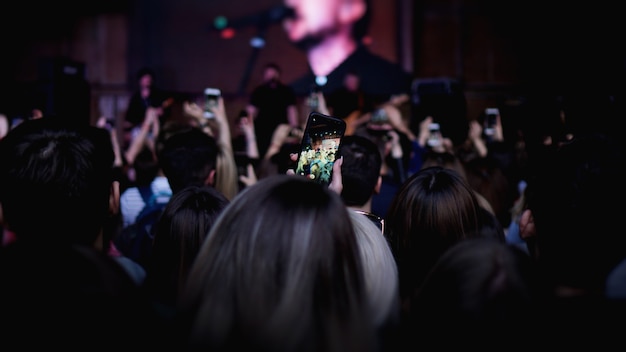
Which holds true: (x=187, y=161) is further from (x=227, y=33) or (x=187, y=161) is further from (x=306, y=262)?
(x=227, y=33)

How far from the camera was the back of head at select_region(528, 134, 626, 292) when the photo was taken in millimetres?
1774

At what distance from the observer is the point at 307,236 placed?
1279 millimetres

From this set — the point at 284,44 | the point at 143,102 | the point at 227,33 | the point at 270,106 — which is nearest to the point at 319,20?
the point at 284,44

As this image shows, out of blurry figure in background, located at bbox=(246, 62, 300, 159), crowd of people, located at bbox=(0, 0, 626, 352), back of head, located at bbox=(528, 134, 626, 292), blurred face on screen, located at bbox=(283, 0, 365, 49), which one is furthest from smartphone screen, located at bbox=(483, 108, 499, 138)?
back of head, located at bbox=(528, 134, 626, 292)

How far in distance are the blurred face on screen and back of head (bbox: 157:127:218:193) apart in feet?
19.8

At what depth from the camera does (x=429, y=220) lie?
2309 millimetres

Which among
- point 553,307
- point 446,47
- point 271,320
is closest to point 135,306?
point 271,320

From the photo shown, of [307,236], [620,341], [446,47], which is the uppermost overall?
[446,47]

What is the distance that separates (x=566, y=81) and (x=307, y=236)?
9.02 m

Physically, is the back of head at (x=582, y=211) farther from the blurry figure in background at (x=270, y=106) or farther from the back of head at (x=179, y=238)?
the blurry figure in background at (x=270, y=106)

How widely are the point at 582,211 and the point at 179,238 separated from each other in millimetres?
1325

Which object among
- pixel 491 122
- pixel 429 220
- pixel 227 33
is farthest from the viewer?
pixel 227 33

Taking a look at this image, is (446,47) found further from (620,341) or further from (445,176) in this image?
(620,341)

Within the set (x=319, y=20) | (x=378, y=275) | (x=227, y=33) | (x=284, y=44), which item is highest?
(x=319, y=20)
